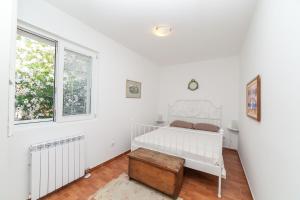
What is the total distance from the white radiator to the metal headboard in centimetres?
312

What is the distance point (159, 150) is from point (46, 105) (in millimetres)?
1963

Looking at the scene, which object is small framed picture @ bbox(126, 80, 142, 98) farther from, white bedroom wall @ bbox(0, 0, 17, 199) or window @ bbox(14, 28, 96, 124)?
white bedroom wall @ bbox(0, 0, 17, 199)

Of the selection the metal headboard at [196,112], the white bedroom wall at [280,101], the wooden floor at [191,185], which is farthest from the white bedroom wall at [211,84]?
the white bedroom wall at [280,101]

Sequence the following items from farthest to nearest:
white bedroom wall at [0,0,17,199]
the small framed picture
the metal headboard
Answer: the metal headboard
the small framed picture
white bedroom wall at [0,0,17,199]

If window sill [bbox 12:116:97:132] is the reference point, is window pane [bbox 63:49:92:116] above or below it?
above

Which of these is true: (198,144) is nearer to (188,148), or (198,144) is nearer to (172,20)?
(188,148)

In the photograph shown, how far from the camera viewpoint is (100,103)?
2.69m

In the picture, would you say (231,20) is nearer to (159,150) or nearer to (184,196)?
(159,150)

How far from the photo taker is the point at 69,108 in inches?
90.3

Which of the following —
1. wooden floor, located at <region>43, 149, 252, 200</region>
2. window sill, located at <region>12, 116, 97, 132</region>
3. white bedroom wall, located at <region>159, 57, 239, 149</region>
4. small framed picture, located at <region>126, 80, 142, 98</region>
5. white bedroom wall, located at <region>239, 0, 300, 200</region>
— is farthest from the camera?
white bedroom wall, located at <region>159, 57, 239, 149</region>

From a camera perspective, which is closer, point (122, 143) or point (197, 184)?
point (197, 184)

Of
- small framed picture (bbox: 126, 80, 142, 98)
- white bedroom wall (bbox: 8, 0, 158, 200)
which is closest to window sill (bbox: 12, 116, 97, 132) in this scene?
white bedroom wall (bbox: 8, 0, 158, 200)

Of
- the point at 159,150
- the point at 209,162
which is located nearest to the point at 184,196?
the point at 209,162

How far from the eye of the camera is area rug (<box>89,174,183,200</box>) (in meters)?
1.88
